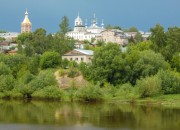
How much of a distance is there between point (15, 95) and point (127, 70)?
14.6 metres

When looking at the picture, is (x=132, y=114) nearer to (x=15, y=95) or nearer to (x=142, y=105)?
(x=142, y=105)

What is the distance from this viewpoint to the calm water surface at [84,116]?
33.2m

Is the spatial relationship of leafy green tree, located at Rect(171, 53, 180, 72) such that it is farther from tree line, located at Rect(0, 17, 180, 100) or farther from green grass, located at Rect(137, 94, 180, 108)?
green grass, located at Rect(137, 94, 180, 108)

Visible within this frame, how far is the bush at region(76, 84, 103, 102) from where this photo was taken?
50.7 metres

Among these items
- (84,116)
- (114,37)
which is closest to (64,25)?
(114,37)

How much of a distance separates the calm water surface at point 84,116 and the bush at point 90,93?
204 cm

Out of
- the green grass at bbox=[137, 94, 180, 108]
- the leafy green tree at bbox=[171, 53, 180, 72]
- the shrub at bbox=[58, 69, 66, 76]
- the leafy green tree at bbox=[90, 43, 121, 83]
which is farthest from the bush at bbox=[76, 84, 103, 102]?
the leafy green tree at bbox=[171, 53, 180, 72]

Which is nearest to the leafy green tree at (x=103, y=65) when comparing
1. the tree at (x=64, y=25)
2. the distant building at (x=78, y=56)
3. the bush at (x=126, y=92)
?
the bush at (x=126, y=92)

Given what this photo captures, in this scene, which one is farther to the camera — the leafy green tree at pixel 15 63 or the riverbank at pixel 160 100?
the leafy green tree at pixel 15 63

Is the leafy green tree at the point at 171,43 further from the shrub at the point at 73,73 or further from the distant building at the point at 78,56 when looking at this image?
the distant building at the point at 78,56

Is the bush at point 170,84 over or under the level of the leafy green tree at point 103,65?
under

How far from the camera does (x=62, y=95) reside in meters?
53.7

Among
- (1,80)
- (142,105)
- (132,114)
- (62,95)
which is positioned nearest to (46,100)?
(62,95)

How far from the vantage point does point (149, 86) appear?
51.0 meters
